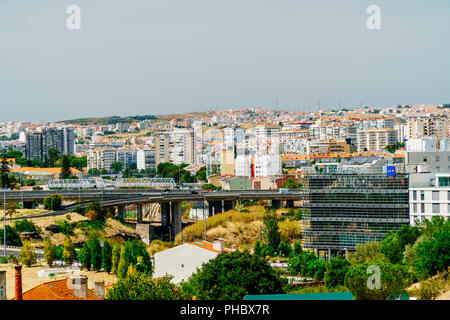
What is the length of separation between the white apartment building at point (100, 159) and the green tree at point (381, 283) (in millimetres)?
55607

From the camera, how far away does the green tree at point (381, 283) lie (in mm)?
8031

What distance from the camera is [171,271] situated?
Answer: 11977mm

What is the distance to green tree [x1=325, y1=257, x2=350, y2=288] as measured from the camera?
35.7 ft

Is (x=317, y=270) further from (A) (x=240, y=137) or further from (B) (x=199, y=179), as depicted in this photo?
(A) (x=240, y=137)

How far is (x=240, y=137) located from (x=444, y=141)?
43489 mm

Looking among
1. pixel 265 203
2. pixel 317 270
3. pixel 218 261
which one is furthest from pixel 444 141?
pixel 218 261

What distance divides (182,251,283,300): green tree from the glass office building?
25.4 feet

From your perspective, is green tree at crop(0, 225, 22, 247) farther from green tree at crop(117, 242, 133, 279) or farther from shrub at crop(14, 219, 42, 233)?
green tree at crop(117, 242, 133, 279)

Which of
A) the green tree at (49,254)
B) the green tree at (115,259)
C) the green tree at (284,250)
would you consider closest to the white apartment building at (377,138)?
the green tree at (284,250)

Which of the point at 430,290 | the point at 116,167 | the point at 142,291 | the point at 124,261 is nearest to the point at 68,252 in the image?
the point at 124,261

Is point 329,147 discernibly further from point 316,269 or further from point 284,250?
point 316,269

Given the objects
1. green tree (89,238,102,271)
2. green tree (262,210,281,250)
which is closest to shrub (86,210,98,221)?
green tree (262,210,281,250)

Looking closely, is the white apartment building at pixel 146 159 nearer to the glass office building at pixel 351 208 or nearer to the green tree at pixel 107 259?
the glass office building at pixel 351 208

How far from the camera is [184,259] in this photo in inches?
468
